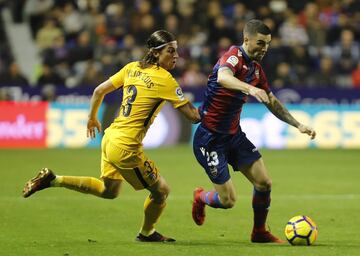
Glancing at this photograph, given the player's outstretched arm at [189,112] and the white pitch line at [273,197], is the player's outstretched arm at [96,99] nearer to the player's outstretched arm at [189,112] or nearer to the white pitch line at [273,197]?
the player's outstretched arm at [189,112]

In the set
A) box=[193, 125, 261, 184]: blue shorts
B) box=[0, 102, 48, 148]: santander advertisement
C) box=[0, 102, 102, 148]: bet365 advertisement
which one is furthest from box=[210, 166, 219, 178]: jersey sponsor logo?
box=[0, 102, 48, 148]: santander advertisement

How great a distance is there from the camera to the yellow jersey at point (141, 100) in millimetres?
7945

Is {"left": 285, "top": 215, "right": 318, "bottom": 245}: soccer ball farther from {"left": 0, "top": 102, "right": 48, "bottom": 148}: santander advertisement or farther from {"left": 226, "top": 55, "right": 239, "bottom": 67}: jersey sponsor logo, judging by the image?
{"left": 0, "top": 102, "right": 48, "bottom": 148}: santander advertisement

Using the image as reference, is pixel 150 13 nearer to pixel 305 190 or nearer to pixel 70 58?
pixel 70 58

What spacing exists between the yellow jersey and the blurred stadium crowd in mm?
11985

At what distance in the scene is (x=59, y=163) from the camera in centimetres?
1598

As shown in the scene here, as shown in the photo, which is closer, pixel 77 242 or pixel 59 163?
pixel 77 242

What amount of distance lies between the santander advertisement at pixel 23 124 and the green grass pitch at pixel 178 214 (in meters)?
2.15

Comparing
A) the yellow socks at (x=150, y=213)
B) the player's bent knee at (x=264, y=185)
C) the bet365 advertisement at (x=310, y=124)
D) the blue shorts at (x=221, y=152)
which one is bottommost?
the bet365 advertisement at (x=310, y=124)

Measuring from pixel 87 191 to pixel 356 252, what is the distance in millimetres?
2495

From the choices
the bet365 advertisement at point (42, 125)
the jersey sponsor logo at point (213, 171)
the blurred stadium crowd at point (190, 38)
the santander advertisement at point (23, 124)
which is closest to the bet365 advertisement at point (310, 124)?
the blurred stadium crowd at point (190, 38)

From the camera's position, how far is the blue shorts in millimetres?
8297

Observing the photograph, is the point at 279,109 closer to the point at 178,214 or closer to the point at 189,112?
the point at 189,112

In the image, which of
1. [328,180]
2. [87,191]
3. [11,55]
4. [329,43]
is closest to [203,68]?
[329,43]
